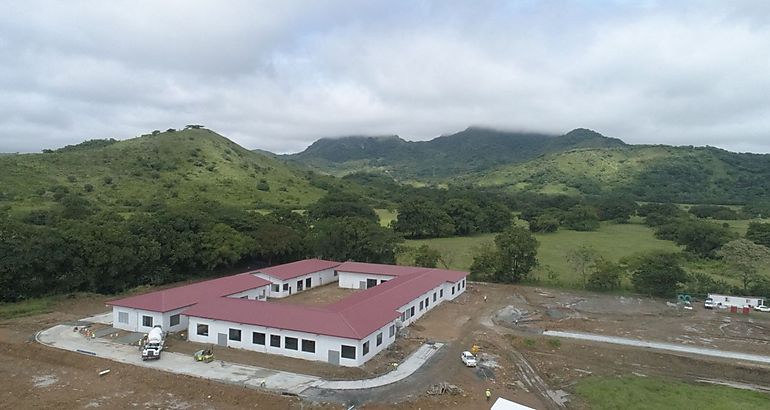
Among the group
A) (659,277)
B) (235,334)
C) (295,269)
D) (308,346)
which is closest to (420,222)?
(295,269)

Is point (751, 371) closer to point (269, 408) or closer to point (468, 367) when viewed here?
point (468, 367)

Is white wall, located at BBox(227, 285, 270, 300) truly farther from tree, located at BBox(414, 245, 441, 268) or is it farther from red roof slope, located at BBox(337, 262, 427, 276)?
tree, located at BBox(414, 245, 441, 268)

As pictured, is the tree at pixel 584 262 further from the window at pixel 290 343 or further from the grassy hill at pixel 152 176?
the grassy hill at pixel 152 176

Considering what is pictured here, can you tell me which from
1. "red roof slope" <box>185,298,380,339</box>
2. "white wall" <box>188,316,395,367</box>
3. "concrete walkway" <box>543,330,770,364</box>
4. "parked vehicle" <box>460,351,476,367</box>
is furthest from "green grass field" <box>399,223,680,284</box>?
"white wall" <box>188,316,395,367</box>

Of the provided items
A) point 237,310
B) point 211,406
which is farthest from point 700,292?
point 211,406

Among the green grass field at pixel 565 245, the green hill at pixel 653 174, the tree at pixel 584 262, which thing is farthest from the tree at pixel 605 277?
the green hill at pixel 653 174

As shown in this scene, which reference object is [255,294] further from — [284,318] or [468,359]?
[468,359]
